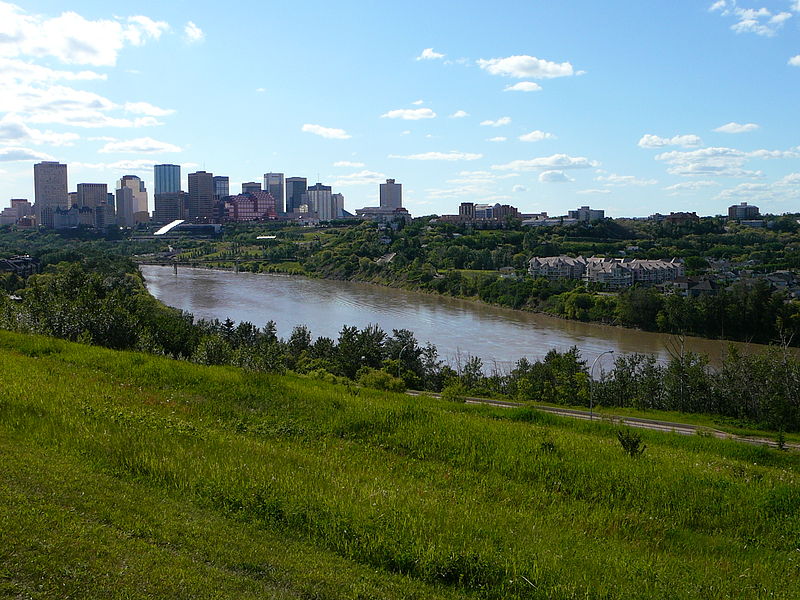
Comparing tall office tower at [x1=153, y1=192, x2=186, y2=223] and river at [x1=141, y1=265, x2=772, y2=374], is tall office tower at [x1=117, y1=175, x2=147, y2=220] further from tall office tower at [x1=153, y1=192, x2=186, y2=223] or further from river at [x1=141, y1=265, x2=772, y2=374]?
river at [x1=141, y1=265, x2=772, y2=374]

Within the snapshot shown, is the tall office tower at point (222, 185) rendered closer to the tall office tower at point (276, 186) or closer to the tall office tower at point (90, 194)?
the tall office tower at point (276, 186)

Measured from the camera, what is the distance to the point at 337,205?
504ft

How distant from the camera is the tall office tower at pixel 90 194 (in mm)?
125812

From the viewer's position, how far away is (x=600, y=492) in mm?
5438

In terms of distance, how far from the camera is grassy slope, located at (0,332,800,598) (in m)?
3.39

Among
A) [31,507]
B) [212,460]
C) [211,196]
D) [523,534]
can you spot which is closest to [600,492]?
[523,534]

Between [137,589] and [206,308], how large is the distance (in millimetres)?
38444

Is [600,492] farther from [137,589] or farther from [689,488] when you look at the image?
[137,589]

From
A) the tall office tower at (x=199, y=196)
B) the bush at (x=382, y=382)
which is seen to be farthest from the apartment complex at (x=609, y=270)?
the tall office tower at (x=199, y=196)

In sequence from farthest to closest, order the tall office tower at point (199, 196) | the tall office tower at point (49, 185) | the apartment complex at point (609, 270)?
the tall office tower at point (49, 185) < the tall office tower at point (199, 196) < the apartment complex at point (609, 270)

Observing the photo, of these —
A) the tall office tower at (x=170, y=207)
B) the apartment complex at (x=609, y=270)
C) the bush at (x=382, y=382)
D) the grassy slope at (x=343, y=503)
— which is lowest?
the bush at (x=382, y=382)

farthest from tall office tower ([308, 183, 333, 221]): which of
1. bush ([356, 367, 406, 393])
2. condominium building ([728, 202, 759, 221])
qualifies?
bush ([356, 367, 406, 393])

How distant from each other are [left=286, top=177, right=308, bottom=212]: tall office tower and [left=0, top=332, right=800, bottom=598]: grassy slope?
14846 cm

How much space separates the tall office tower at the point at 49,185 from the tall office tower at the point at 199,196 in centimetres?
2303
